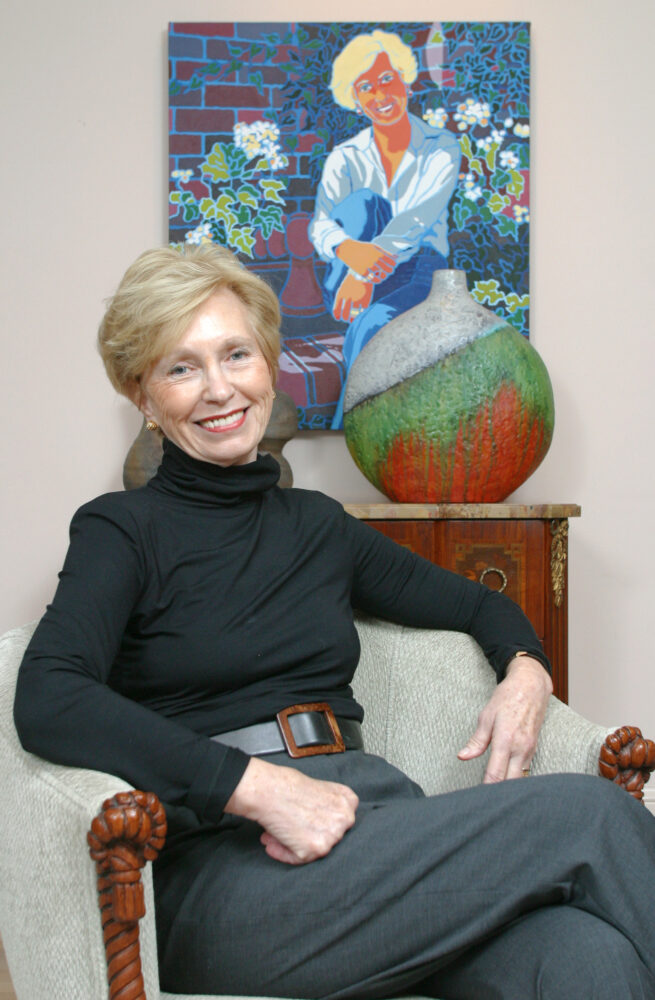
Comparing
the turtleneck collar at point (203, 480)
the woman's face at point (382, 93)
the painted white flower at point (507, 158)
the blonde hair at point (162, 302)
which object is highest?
the woman's face at point (382, 93)

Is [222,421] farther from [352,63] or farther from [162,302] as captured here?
[352,63]

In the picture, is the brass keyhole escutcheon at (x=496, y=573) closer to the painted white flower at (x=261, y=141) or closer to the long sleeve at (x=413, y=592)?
the long sleeve at (x=413, y=592)

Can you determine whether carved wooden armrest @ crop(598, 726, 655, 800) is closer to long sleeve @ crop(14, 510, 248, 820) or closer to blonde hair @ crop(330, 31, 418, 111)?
long sleeve @ crop(14, 510, 248, 820)

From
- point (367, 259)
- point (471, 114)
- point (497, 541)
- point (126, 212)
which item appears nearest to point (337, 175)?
point (367, 259)

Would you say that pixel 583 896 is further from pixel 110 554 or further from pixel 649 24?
pixel 649 24

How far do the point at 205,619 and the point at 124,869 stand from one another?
0.45m

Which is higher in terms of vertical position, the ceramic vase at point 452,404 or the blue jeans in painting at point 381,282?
the blue jeans in painting at point 381,282

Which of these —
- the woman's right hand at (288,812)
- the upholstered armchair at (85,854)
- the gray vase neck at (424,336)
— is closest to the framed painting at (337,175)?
the gray vase neck at (424,336)

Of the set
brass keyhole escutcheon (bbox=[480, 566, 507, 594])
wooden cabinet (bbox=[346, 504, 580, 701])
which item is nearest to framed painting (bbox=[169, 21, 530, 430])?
wooden cabinet (bbox=[346, 504, 580, 701])

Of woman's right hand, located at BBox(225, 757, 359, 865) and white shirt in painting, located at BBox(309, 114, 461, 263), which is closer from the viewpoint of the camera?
woman's right hand, located at BBox(225, 757, 359, 865)

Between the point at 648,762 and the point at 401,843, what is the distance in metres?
0.39

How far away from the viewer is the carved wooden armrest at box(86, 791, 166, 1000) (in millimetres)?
1003

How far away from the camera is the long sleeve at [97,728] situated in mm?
1132

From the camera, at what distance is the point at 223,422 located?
1562 millimetres
